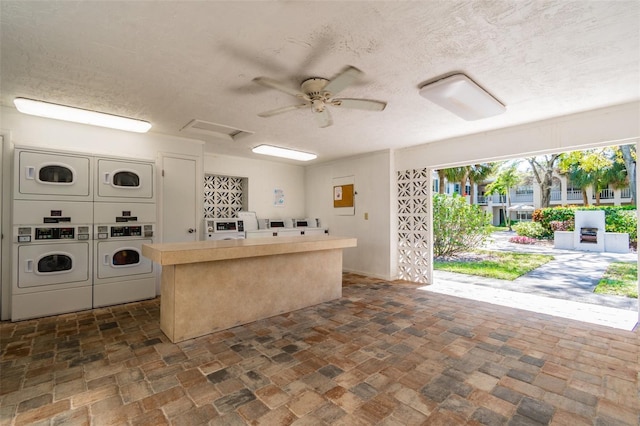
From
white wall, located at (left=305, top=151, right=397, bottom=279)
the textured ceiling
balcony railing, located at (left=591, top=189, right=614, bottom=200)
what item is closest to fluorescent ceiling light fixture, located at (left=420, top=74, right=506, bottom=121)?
the textured ceiling

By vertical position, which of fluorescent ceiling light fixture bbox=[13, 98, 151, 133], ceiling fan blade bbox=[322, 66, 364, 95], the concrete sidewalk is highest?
fluorescent ceiling light fixture bbox=[13, 98, 151, 133]

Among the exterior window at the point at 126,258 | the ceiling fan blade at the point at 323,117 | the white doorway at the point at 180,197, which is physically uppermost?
the ceiling fan blade at the point at 323,117

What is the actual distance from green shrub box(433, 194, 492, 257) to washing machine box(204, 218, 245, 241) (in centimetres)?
597

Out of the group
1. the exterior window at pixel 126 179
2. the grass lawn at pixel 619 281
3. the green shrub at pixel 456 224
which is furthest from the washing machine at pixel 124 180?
the grass lawn at pixel 619 281

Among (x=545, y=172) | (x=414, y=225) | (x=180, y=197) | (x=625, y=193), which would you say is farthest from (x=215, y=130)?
(x=625, y=193)

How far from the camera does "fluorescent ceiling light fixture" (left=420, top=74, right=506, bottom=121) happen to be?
9.39ft

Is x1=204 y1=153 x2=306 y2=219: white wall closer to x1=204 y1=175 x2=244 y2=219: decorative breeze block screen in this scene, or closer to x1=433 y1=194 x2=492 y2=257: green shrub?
x1=204 y1=175 x2=244 y2=219: decorative breeze block screen

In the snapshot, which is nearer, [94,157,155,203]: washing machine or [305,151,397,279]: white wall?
[94,157,155,203]: washing machine

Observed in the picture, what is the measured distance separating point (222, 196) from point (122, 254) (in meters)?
2.61

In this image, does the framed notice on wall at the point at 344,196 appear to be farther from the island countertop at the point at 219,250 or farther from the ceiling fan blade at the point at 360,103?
the ceiling fan blade at the point at 360,103

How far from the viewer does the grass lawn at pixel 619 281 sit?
502cm

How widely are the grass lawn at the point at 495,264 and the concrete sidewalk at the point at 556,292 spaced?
30 cm

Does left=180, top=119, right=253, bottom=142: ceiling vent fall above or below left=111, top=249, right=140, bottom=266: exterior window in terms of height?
above

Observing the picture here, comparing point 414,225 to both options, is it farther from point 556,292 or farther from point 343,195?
point 556,292
